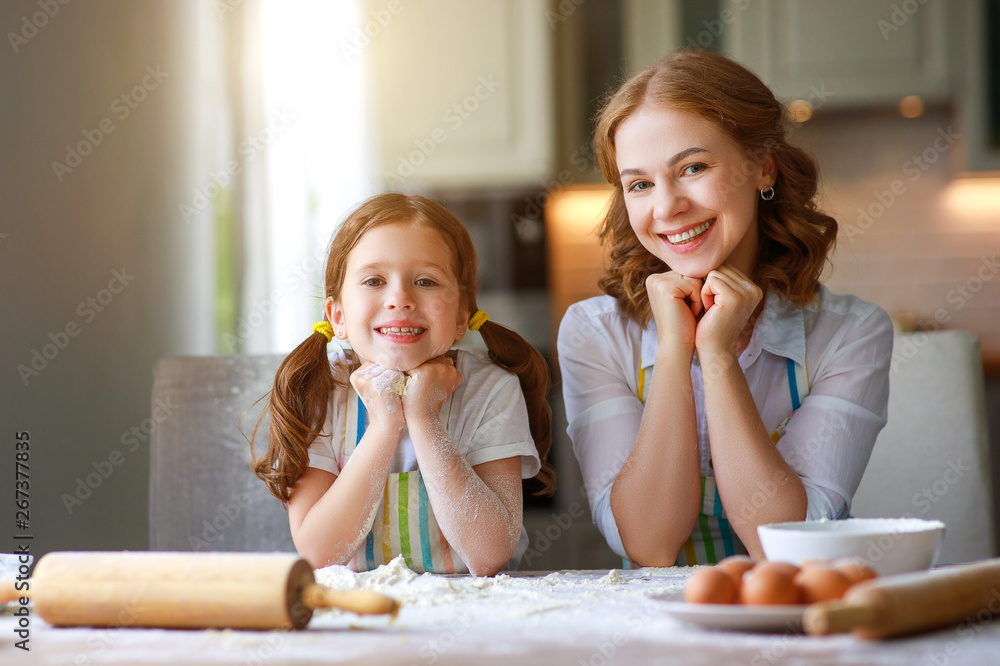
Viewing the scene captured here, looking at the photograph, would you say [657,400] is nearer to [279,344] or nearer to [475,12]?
[279,344]

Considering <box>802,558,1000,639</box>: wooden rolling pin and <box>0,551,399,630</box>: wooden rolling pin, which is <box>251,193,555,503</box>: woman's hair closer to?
<box>0,551,399,630</box>: wooden rolling pin

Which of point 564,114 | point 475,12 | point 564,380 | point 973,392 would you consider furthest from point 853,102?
point 564,380

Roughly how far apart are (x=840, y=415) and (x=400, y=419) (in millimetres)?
626

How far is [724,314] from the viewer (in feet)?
4.05

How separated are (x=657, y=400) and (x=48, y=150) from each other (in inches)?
45.7

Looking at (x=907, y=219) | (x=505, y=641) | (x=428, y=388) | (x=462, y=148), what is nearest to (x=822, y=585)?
(x=505, y=641)

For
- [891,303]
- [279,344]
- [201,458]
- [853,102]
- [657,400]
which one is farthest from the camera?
[891,303]

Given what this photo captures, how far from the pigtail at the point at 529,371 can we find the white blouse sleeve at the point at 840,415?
1.14 ft

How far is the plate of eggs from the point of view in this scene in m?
0.62

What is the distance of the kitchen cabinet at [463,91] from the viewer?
127 inches

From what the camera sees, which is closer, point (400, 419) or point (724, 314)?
point (400, 419)

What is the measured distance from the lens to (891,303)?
136 inches

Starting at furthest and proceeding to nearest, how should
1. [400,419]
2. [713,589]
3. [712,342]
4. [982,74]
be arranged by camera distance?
1. [982,74]
2. [712,342]
3. [400,419]
4. [713,589]

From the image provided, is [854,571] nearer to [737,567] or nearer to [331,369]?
[737,567]
